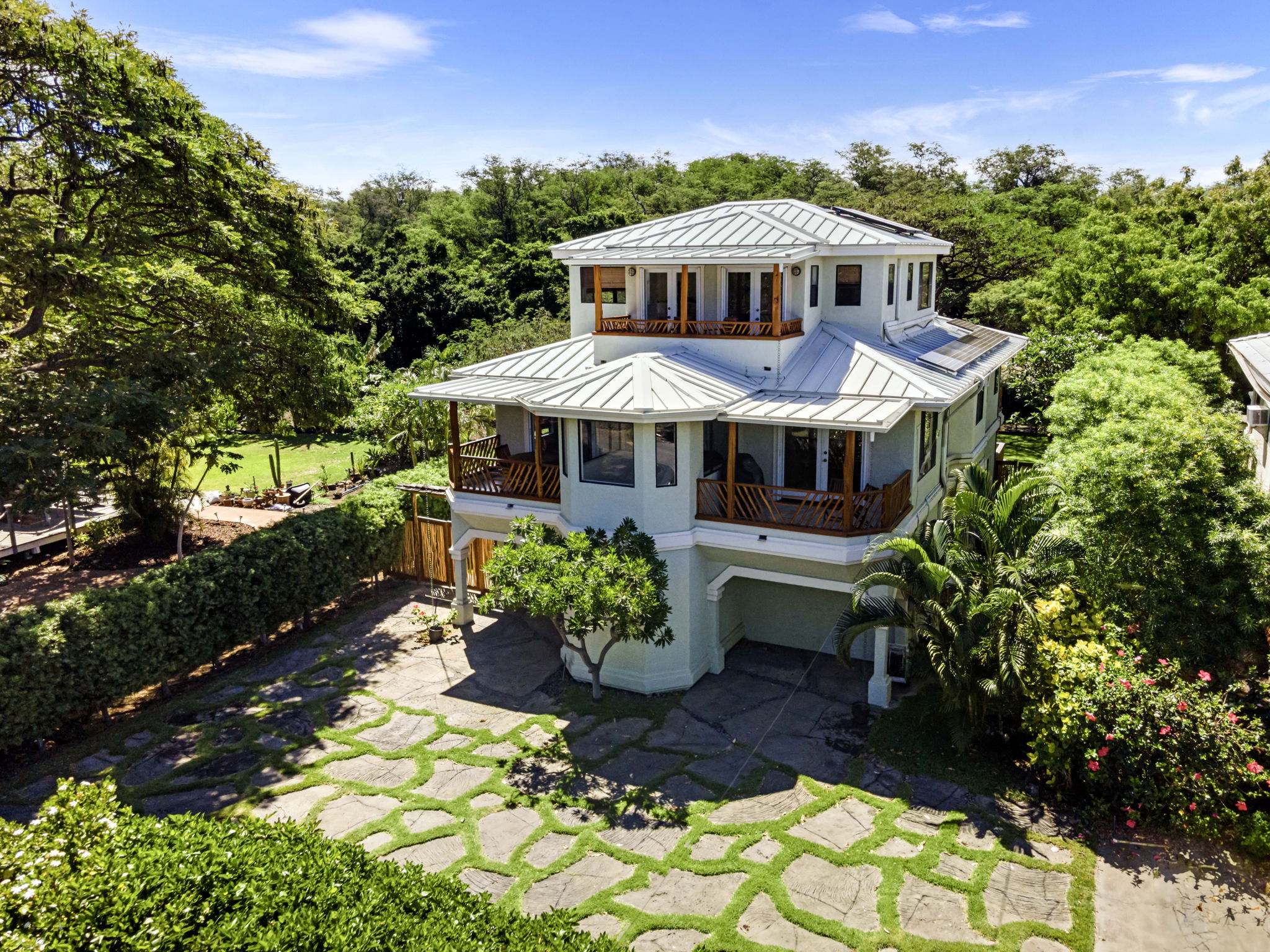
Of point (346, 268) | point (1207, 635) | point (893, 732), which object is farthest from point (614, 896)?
point (346, 268)

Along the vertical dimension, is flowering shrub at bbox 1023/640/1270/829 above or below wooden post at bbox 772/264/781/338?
below

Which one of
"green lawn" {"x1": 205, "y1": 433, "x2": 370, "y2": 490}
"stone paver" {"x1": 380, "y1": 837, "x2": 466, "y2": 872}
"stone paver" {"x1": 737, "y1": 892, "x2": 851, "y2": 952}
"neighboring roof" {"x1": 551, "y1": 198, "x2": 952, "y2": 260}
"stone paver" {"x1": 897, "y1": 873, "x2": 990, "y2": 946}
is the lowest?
"stone paver" {"x1": 737, "y1": 892, "x2": 851, "y2": 952}

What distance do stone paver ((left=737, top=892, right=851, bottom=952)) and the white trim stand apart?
6.43 metres

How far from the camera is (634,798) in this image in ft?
43.6

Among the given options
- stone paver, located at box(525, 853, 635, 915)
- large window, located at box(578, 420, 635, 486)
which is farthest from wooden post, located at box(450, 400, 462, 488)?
stone paver, located at box(525, 853, 635, 915)

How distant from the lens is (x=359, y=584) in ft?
74.2

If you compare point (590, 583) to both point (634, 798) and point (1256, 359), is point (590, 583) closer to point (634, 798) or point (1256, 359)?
point (634, 798)

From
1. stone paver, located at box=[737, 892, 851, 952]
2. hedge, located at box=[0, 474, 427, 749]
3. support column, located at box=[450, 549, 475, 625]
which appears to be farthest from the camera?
support column, located at box=[450, 549, 475, 625]

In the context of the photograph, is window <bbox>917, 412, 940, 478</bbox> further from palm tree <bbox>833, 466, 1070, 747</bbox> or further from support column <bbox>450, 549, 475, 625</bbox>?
support column <bbox>450, 549, 475, 625</bbox>

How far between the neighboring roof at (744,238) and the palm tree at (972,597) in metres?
6.64

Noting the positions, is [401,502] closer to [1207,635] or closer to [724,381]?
[724,381]

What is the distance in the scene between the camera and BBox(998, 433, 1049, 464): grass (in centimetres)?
3138

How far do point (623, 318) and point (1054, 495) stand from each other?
9.97 m

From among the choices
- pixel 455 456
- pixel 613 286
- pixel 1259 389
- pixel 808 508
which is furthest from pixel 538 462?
pixel 1259 389
